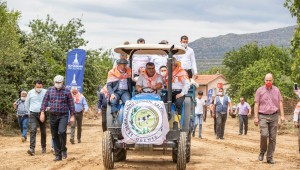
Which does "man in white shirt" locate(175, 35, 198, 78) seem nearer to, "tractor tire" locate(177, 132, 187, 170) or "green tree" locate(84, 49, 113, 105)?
"tractor tire" locate(177, 132, 187, 170)

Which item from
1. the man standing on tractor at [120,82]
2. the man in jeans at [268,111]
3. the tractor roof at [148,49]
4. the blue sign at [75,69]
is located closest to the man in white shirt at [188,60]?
the man in jeans at [268,111]

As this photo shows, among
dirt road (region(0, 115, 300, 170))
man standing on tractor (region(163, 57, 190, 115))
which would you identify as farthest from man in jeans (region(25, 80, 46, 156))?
man standing on tractor (region(163, 57, 190, 115))

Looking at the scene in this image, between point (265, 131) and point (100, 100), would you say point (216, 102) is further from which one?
point (265, 131)

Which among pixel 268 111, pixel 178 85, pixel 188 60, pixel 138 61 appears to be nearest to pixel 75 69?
pixel 188 60

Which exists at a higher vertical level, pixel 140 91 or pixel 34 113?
pixel 140 91

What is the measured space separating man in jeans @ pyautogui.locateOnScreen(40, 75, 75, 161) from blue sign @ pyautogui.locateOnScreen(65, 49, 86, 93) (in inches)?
490

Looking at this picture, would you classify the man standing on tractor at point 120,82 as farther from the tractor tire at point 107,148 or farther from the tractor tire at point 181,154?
the tractor tire at point 181,154

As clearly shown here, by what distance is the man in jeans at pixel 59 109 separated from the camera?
624 inches

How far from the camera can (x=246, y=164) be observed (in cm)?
1502

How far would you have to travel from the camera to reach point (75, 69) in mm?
28859

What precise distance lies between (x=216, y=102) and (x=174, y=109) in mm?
12637

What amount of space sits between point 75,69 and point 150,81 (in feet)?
50.2

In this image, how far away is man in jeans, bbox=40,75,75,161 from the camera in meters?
15.9

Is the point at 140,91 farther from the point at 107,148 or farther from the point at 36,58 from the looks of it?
the point at 36,58
